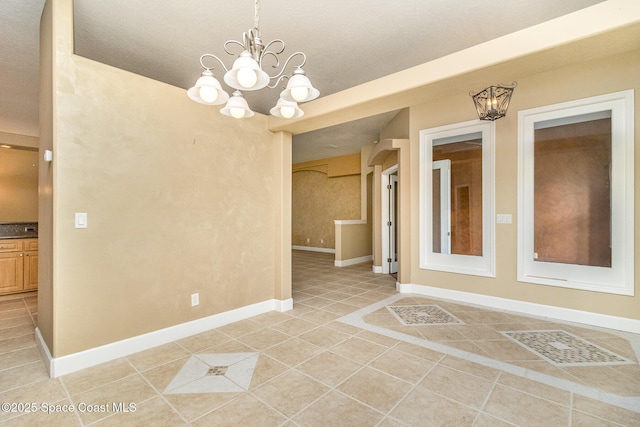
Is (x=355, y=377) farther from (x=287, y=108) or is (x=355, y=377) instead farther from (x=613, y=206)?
(x=613, y=206)

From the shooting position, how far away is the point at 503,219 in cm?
386

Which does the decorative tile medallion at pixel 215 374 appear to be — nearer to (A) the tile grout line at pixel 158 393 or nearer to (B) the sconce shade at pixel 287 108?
(A) the tile grout line at pixel 158 393

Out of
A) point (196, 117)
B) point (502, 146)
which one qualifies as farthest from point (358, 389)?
point (502, 146)

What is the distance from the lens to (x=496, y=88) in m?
3.44

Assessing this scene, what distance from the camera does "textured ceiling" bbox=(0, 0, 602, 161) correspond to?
2.48 m

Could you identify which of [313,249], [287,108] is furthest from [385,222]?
[287,108]

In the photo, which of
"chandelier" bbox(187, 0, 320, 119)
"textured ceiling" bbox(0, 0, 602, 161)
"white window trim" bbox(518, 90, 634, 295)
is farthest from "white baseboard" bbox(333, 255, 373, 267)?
"chandelier" bbox(187, 0, 320, 119)

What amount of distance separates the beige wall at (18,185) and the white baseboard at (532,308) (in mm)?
7469

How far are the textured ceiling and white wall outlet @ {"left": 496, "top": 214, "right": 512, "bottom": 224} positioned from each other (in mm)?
2156

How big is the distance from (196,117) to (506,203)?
3.96 meters

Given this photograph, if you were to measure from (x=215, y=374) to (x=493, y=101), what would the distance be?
401cm

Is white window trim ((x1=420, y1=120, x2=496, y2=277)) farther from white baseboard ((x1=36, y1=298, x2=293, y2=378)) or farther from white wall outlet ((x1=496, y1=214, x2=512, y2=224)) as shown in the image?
white baseboard ((x1=36, y1=298, x2=293, y2=378))

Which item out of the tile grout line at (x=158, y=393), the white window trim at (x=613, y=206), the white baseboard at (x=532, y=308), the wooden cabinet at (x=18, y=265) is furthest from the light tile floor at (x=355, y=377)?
the wooden cabinet at (x=18, y=265)

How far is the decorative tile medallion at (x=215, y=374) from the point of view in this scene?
2.12 metres
